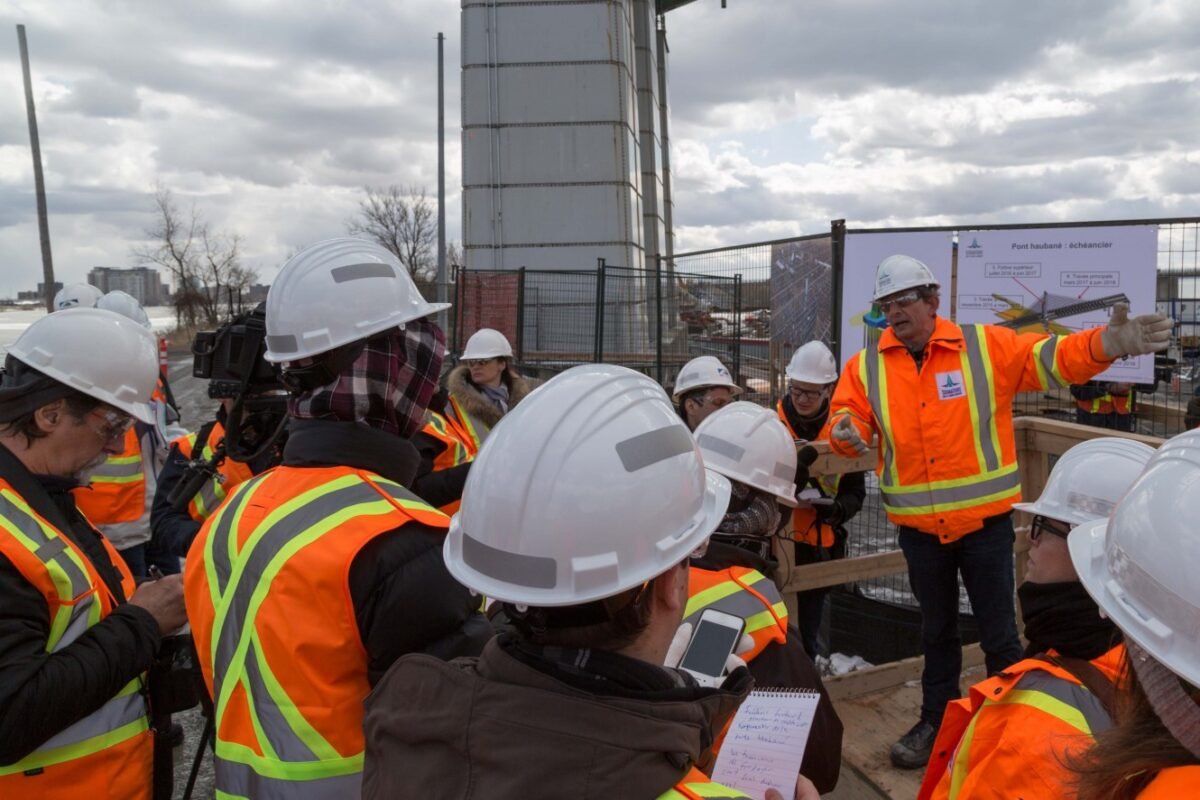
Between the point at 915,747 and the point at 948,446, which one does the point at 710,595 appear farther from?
→ the point at 948,446

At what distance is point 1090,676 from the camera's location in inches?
69.7

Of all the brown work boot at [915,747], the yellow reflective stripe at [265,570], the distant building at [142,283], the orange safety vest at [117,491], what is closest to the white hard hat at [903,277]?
the brown work boot at [915,747]

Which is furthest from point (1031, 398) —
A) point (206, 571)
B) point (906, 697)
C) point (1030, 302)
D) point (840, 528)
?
point (206, 571)

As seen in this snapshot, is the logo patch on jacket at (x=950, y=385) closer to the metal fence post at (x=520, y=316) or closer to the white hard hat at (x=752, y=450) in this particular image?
the white hard hat at (x=752, y=450)

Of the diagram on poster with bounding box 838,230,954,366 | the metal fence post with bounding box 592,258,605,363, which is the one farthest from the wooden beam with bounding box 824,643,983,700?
the metal fence post with bounding box 592,258,605,363

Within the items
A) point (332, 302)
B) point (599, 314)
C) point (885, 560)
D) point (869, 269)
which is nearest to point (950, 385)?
point (885, 560)

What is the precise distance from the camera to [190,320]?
35.8 m

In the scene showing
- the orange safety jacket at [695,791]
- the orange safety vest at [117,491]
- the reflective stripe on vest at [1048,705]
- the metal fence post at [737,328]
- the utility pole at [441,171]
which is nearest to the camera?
the orange safety jacket at [695,791]

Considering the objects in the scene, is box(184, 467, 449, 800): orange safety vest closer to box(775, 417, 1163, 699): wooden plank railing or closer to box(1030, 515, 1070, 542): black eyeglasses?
box(1030, 515, 1070, 542): black eyeglasses

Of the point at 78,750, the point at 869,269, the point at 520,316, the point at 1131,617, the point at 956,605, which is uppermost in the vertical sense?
the point at 869,269

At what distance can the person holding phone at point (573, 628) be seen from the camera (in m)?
1.07

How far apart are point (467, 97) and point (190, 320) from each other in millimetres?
27035

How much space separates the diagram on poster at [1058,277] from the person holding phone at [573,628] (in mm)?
6044

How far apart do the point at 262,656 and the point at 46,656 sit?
543 mm
